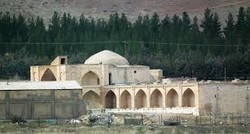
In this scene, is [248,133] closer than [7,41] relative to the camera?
Yes

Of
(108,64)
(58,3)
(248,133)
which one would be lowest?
(248,133)

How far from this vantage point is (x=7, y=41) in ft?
360

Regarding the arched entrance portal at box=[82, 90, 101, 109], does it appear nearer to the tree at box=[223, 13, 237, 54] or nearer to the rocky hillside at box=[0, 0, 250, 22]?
the tree at box=[223, 13, 237, 54]

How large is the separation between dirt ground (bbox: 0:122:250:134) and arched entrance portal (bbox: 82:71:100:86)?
1888 centimetres

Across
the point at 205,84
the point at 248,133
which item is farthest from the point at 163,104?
the point at 248,133

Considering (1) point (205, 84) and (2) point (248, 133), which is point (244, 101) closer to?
(1) point (205, 84)

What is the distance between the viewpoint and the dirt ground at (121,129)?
55125 millimetres

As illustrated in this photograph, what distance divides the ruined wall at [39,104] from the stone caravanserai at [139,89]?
6327mm

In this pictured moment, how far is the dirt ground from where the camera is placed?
55.1 metres

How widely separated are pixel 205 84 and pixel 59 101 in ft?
37.3

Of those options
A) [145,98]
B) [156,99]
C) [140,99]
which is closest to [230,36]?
[140,99]

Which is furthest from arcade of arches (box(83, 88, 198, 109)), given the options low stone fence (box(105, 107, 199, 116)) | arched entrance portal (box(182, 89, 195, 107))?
low stone fence (box(105, 107, 199, 116))

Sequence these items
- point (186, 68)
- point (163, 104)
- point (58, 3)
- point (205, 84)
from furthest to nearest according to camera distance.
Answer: point (58, 3) → point (186, 68) → point (163, 104) → point (205, 84)

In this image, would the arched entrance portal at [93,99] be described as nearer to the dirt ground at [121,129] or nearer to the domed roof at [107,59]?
the domed roof at [107,59]
